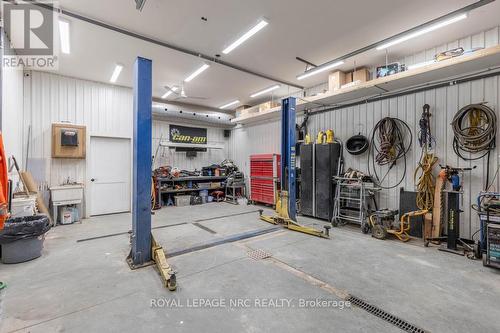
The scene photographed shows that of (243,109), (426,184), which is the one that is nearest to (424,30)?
(426,184)

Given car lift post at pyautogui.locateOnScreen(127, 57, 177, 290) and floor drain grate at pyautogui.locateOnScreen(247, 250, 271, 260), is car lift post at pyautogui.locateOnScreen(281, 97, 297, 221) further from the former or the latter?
car lift post at pyautogui.locateOnScreen(127, 57, 177, 290)

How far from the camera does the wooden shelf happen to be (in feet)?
11.4

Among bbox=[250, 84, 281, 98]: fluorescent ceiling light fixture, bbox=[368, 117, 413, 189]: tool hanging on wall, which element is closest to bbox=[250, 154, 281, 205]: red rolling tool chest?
bbox=[250, 84, 281, 98]: fluorescent ceiling light fixture

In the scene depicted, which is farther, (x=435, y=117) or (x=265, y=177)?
(x=265, y=177)

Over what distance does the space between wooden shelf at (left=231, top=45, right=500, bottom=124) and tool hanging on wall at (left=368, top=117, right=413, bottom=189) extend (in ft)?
2.47

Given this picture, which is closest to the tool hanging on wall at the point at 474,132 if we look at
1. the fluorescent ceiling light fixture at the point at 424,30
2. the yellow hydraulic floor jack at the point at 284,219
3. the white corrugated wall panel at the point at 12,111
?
the fluorescent ceiling light fixture at the point at 424,30

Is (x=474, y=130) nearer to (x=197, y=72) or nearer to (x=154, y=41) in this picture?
(x=197, y=72)

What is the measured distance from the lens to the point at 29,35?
4012 mm

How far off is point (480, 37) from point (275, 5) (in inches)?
144

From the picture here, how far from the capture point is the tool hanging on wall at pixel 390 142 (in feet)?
15.8

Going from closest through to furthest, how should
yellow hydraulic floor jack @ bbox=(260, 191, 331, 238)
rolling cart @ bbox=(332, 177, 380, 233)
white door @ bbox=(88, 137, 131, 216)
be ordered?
yellow hydraulic floor jack @ bbox=(260, 191, 331, 238) < rolling cart @ bbox=(332, 177, 380, 233) < white door @ bbox=(88, 137, 131, 216)

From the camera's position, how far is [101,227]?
508 centimetres

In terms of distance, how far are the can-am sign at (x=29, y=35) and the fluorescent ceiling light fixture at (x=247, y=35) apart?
2.79m

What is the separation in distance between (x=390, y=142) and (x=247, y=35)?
3723 mm
